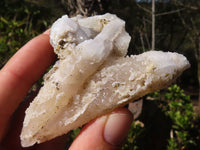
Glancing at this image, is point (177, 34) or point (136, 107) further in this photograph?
point (177, 34)

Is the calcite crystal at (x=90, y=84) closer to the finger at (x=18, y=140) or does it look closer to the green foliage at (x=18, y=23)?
the finger at (x=18, y=140)

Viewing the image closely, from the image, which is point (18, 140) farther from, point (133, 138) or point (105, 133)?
point (133, 138)

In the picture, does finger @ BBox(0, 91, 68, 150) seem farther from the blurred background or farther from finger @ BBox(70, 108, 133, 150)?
the blurred background

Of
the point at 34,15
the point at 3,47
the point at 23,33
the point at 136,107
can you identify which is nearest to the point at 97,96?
the point at 136,107

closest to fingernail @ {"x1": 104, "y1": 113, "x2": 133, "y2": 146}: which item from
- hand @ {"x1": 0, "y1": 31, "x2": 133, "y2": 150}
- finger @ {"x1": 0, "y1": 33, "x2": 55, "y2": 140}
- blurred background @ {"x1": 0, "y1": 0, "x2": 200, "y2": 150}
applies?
hand @ {"x1": 0, "y1": 31, "x2": 133, "y2": 150}

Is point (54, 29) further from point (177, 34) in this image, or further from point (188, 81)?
point (188, 81)

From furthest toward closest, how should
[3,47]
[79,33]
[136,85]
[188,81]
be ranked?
[188,81]
[3,47]
[79,33]
[136,85]

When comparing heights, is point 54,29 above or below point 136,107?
above

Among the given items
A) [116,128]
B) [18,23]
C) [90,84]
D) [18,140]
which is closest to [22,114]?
[18,140]
